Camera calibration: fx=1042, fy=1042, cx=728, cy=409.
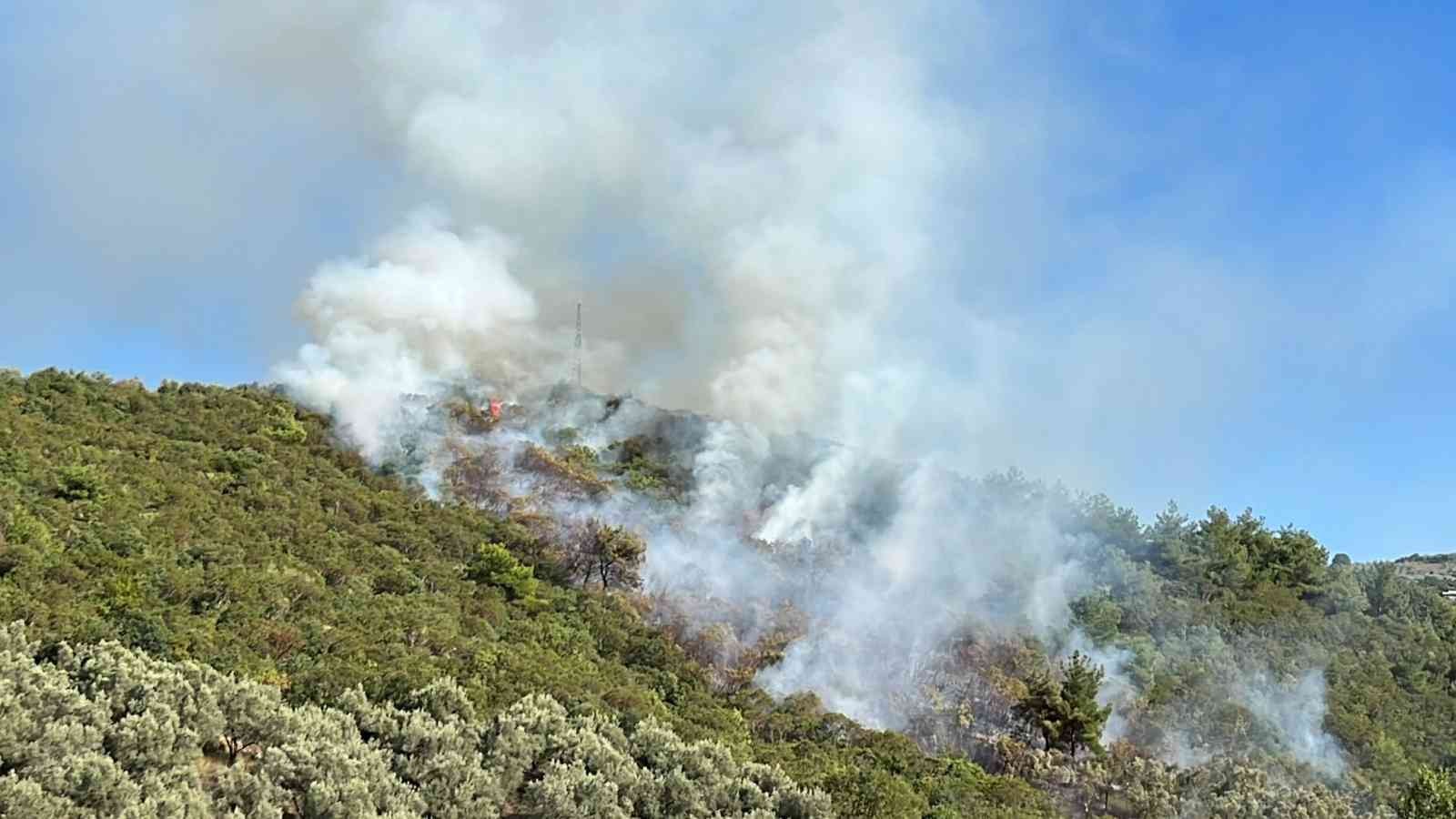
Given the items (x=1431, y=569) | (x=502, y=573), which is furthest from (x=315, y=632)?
(x=1431, y=569)

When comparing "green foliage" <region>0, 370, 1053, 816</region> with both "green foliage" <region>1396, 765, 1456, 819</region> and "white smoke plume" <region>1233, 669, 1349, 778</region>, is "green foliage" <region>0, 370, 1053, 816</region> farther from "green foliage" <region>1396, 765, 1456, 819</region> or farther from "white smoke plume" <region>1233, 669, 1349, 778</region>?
"white smoke plume" <region>1233, 669, 1349, 778</region>

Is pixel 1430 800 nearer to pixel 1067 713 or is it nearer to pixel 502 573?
pixel 1067 713

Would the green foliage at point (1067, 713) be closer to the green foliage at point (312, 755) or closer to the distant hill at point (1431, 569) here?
the green foliage at point (312, 755)

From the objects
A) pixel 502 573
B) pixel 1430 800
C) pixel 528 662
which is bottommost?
pixel 1430 800

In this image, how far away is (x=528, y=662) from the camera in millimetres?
36281

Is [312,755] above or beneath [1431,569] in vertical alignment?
beneath

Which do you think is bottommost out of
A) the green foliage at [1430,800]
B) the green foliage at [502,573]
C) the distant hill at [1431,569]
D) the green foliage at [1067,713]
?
the green foliage at [1430,800]

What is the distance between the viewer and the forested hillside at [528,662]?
72.5 feet

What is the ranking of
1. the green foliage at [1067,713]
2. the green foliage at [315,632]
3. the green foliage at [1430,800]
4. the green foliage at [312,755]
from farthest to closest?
the green foliage at [1067,713], the green foliage at [1430,800], the green foliage at [315,632], the green foliage at [312,755]

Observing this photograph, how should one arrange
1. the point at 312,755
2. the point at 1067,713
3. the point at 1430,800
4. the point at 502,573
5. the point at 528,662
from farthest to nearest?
the point at 502,573 < the point at 1067,713 < the point at 528,662 < the point at 1430,800 < the point at 312,755

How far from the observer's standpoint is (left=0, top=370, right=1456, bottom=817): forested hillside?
2211 cm

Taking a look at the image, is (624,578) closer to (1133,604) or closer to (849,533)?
(849,533)

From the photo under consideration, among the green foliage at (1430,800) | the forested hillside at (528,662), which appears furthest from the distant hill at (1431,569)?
the green foliage at (1430,800)

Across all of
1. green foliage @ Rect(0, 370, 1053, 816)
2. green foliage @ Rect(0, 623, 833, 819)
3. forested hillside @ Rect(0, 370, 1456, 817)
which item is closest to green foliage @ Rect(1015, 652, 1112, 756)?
forested hillside @ Rect(0, 370, 1456, 817)
